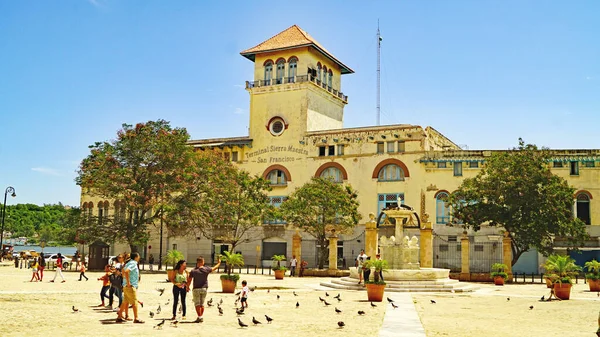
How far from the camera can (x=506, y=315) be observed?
1777 centimetres

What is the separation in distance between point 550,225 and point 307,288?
16.0 metres

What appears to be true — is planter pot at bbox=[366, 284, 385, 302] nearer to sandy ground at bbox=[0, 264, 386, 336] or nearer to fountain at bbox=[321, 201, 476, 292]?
sandy ground at bbox=[0, 264, 386, 336]

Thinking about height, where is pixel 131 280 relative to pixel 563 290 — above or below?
above

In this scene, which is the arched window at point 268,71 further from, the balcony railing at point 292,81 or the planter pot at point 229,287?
the planter pot at point 229,287

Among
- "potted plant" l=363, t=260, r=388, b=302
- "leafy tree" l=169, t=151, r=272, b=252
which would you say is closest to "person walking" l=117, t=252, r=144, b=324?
"potted plant" l=363, t=260, r=388, b=302

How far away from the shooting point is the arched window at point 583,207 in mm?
42844

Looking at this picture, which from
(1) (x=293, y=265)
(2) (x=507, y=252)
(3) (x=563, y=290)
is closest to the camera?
(3) (x=563, y=290)

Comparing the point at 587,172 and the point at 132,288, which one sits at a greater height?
the point at 587,172

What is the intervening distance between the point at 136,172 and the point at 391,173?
63.0ft

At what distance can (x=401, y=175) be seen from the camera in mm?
47125

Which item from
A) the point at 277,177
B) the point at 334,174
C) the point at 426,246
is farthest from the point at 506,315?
the point at 277,177

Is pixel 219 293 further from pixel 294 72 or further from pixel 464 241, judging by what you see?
pixel 294 72

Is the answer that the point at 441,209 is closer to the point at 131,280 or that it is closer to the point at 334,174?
the point at 334,174

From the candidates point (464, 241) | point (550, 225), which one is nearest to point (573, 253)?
point (550, 225)
